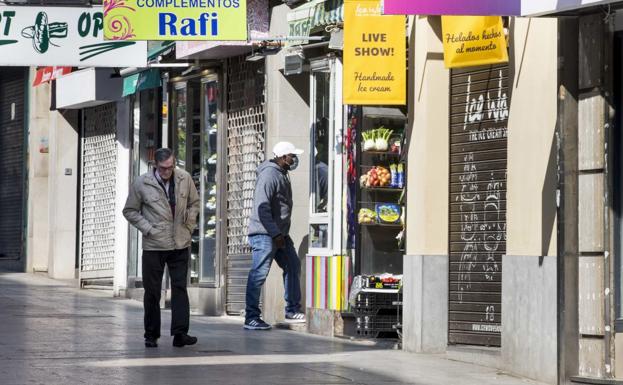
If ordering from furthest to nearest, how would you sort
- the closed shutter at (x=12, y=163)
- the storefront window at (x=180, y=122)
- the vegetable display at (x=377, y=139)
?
1. the closed shutter at (x=12, y=163)
2. the storefront window at (x=180, y=122)
3. the vegetable display at (x=377, y=139)

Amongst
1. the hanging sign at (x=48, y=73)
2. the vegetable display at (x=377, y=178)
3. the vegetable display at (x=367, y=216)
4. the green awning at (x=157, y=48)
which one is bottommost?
the vegetable display at (x=367, y=216)

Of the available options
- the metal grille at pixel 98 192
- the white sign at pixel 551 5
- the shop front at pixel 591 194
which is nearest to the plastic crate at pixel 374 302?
the shop front at pixel 591 194

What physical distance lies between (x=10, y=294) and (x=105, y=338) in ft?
25.1

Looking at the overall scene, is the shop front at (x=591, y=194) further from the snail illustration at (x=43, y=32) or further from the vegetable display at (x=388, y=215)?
the snail illustration at (x=43, y=32)

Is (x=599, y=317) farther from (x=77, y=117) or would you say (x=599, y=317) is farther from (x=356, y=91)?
(x=77, y=117)

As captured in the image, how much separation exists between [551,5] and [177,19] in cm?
583

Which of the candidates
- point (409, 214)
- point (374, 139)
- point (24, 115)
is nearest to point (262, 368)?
point (409, 214)

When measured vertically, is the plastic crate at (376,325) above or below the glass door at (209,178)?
below

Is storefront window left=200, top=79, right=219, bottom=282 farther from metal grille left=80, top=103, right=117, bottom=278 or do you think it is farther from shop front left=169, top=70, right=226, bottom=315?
metal grille left=80, top=103, right=117, bottom=278

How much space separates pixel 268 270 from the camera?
1667 cm

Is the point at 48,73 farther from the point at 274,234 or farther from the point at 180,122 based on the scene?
the point at 274,234

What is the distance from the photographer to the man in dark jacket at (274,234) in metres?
16.6

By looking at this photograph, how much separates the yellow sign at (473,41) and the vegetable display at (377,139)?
1.90 m

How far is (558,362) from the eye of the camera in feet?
38.4
